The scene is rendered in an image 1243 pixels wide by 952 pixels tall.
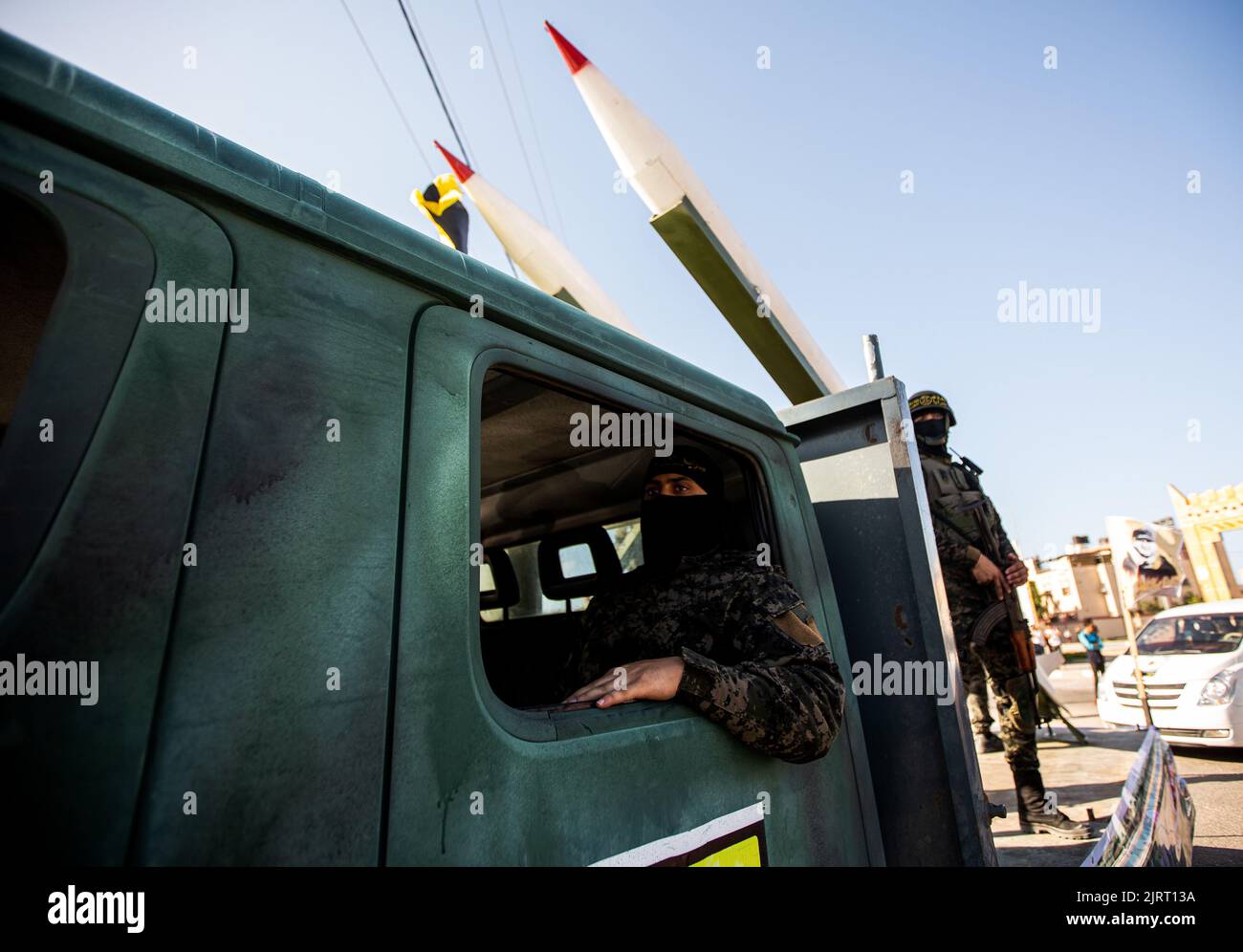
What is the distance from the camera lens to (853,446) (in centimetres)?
223

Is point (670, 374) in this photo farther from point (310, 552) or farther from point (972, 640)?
point (972, 640)

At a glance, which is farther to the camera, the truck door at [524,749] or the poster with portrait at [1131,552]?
the poster with portrait at [1131,552]

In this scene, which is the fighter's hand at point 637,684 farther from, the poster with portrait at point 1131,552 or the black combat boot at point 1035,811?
the poster with portrait at point 1131,552

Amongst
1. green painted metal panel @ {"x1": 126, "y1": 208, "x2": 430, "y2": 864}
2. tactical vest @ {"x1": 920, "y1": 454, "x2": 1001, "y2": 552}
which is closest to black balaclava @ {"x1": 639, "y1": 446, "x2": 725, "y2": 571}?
green painted metal panel @ {"x1": 126, "y1": 208, "x2": 430, "y2": 864}

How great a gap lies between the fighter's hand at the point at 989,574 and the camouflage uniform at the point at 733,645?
2.58m

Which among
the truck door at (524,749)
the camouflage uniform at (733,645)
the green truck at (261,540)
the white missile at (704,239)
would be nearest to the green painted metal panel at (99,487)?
the green truck at (261,540)

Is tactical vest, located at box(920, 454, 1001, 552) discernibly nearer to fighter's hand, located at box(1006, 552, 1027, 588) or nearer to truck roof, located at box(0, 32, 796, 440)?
fighter's hand, located at box(1006, 552, 1027, 588)

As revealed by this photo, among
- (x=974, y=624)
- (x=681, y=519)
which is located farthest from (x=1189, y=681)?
(x=681, y=519)

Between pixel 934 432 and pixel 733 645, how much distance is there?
3117mm

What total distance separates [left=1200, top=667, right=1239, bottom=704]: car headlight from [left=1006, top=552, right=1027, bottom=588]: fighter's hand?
12.0ft

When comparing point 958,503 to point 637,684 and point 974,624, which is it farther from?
point 637,684

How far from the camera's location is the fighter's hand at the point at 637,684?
119cm
